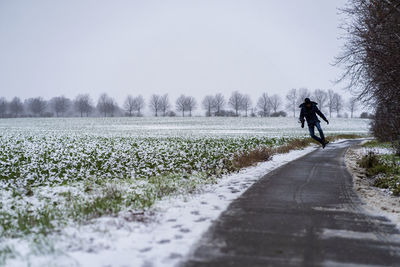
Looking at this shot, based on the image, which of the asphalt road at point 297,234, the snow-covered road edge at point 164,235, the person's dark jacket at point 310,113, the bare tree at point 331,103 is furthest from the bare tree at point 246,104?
the snow-covered road edge at point 164,235

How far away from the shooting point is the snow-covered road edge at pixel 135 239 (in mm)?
3797

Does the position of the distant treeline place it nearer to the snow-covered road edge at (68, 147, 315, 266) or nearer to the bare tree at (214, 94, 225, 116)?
the bare tree at (214, 94, 225, 116)

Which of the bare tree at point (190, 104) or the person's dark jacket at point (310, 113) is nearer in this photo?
the person's dark jacket at point (310, 113)

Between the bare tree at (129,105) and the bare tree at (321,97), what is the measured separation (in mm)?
81592

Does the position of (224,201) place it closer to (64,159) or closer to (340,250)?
(340,250)

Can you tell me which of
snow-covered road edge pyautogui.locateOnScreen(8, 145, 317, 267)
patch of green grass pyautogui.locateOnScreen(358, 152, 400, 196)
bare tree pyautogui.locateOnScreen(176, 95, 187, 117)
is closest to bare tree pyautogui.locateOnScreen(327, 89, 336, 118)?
bare tree pyautogui.locateOnScreen(176, 95, 187, 117)

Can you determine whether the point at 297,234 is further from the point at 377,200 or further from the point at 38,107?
the point at 38,107

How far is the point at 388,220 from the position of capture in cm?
568

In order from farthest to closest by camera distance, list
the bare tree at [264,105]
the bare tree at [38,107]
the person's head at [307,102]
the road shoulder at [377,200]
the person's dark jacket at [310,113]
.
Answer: the bare tree at [38,107]
the bare tree at [264,105]
the person's dark jacket at [310,113]
the person's head at [307,102]
the road shoulder at [377,200]

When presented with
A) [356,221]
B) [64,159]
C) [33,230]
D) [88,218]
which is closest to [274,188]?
[356,221]

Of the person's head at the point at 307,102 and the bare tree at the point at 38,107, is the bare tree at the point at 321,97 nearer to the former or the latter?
the person's head at the point at 307,102

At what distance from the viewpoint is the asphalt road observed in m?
3.85

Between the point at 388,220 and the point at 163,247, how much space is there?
4172 mm

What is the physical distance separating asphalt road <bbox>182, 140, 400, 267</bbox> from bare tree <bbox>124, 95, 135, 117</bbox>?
143 m
